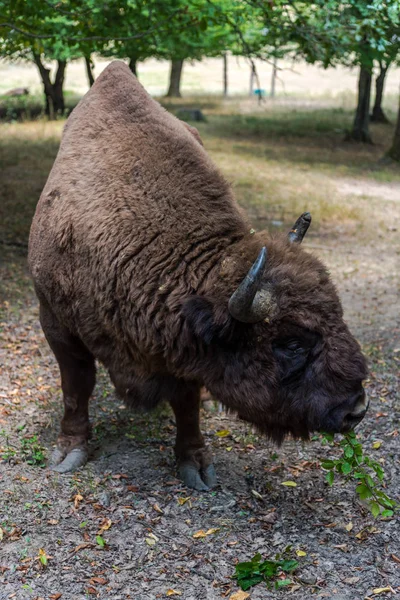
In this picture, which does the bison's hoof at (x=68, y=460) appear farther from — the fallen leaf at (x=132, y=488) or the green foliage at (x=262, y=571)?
the green foliage at (x=262, y=571)

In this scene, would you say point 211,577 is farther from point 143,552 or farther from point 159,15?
point 159,15

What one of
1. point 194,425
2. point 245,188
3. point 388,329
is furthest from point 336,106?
point 194,425

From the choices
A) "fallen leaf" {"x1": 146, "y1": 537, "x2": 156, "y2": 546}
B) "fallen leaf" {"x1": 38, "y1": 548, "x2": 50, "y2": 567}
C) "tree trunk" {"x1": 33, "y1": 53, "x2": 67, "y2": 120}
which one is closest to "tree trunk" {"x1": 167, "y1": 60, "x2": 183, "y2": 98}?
"tree trunk" {"x1": 33, "y1": 53, "x2": 67, "y2": 120}

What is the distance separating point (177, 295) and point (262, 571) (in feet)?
5.34

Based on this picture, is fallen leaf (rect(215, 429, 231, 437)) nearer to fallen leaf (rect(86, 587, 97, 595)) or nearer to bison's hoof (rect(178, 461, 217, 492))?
bison's hoof (rect(178, 461, 217, 492))

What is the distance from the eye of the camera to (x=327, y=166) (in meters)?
18.4

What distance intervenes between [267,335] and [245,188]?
441 inches

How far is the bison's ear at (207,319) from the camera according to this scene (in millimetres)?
3891

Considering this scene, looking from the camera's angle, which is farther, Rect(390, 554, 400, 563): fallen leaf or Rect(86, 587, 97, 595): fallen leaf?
Rect(390, 554, 400, 563): fallen leaf

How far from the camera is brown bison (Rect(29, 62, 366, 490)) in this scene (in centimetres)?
389

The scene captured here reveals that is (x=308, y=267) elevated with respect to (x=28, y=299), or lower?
elevated

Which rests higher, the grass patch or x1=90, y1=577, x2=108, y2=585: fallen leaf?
the grass patch

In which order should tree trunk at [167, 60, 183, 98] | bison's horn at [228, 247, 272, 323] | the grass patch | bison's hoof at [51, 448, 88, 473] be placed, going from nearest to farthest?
1. bison's horn at [228, 247, 272, 323]
2. bison's hoof at [51, 448, 88, 473]
3. the grass patch
4. tree trunk at [167, 60, 183, 98]

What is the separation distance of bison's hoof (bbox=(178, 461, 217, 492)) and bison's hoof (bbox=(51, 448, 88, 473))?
0.73 meters
